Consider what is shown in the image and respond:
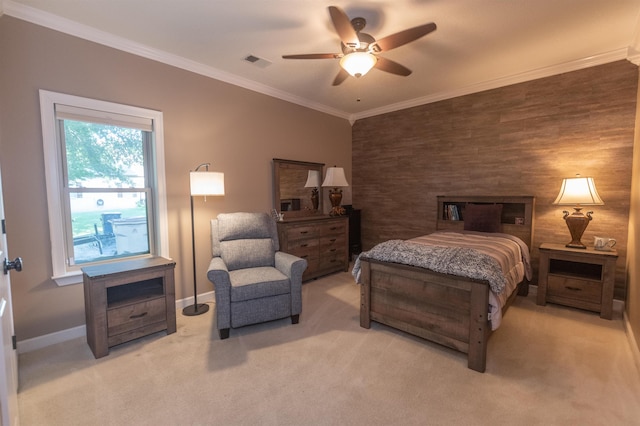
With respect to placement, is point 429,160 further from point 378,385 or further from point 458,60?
point 378,385

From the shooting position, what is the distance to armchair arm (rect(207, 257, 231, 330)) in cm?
241

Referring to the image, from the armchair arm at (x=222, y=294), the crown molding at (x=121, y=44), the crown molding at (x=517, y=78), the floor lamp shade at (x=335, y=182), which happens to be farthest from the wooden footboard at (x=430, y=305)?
the crown molding at (x=517, y=78)

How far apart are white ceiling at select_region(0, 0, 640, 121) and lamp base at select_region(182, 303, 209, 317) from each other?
2561mm

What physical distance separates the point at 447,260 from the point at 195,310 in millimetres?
2483

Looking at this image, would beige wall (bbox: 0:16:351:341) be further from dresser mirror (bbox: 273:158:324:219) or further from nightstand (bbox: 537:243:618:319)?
nightstand (bbox: 537:243:618:319)

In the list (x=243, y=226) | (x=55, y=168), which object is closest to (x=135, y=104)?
(x=55, y=168)

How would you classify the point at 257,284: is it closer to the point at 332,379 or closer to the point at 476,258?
the point at 332,379

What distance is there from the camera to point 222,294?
7.97 ft

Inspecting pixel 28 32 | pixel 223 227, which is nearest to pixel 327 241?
pixel 223 227

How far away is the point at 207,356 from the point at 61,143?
7.00 feet

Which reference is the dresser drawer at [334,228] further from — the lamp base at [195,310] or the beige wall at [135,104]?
the lamp base at [195,310]

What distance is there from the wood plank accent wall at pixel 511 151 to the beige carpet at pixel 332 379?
1.39 meters

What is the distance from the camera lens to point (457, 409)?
167 centimetres

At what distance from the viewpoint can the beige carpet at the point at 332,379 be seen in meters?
1.63
